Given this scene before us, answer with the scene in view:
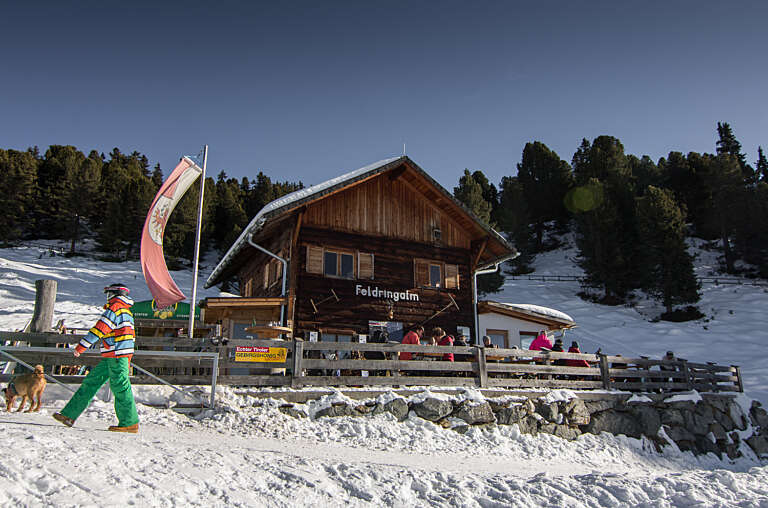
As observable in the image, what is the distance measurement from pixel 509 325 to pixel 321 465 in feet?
49.6

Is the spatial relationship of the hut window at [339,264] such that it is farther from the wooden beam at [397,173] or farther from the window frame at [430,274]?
the wooden beam at [397,173]

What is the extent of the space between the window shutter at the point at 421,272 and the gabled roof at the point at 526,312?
8.04 ft

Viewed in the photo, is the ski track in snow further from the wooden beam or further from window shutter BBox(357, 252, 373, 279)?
the wooden beam

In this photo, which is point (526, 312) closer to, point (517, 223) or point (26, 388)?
point (26, 388)

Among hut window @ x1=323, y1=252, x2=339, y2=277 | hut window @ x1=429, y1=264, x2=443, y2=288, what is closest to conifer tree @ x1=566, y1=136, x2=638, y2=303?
hut window @ x1=429, y1=264, x2=443, y2=288

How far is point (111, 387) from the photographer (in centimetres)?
677

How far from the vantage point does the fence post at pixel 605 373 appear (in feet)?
A: 44.7

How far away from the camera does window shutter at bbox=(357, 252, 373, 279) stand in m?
16.9

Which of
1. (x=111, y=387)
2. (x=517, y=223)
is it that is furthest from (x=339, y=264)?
(x=517, y=223)

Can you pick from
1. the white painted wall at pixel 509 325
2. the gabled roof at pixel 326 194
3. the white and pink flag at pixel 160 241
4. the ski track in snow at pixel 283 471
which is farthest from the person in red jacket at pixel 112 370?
the white painted wall at pixel 509 325

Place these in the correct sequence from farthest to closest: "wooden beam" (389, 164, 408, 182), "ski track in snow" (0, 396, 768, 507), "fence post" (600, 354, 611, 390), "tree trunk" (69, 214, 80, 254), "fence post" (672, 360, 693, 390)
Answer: "tree trunk" (69, 214, 80, 254) → "wooden beam" (389, 164, 408, 182) → "fence post" (672, 360, 693, 390) → "fence post" (600, 354, 611, 390) → "ski track in snow" (0, 396, 768, 507)

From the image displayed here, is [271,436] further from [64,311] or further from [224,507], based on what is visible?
[64,311]

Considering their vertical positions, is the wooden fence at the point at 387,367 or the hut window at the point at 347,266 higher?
the hut window at the point at 347,266

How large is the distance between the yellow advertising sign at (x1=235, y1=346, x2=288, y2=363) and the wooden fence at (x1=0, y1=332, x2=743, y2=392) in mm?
19
